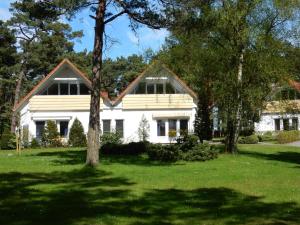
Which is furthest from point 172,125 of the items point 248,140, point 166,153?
point 166,153

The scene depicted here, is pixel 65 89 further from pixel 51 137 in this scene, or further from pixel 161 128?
pixel 161 128

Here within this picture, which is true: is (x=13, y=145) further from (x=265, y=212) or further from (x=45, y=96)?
(x=265, y=212)

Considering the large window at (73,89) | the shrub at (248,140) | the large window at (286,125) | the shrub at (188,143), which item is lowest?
the shrub at (188,143)

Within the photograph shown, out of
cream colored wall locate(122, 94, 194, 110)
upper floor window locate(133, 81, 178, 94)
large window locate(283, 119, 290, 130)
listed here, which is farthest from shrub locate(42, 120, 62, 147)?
large window locate(283, 119, 290, 130)

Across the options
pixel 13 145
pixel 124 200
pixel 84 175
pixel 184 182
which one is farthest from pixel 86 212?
pixel 13 145

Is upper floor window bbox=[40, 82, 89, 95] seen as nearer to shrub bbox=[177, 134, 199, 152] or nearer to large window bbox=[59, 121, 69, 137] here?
large window bbox=[59, 121, 69, 137]

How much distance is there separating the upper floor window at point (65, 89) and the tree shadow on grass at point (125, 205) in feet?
96.9

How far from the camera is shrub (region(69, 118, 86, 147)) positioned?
41.9 meters

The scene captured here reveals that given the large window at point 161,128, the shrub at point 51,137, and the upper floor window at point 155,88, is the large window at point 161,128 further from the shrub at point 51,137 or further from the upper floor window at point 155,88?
the shrub at point 51,137

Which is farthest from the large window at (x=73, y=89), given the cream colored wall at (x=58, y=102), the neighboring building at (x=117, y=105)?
the cream colored wall at (x=58, y=102)

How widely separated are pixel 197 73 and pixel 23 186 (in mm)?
17554

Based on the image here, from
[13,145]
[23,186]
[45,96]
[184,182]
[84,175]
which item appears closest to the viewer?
[23,186]

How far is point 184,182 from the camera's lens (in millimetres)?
16109

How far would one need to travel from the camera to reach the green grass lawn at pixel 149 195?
32.7 feet
